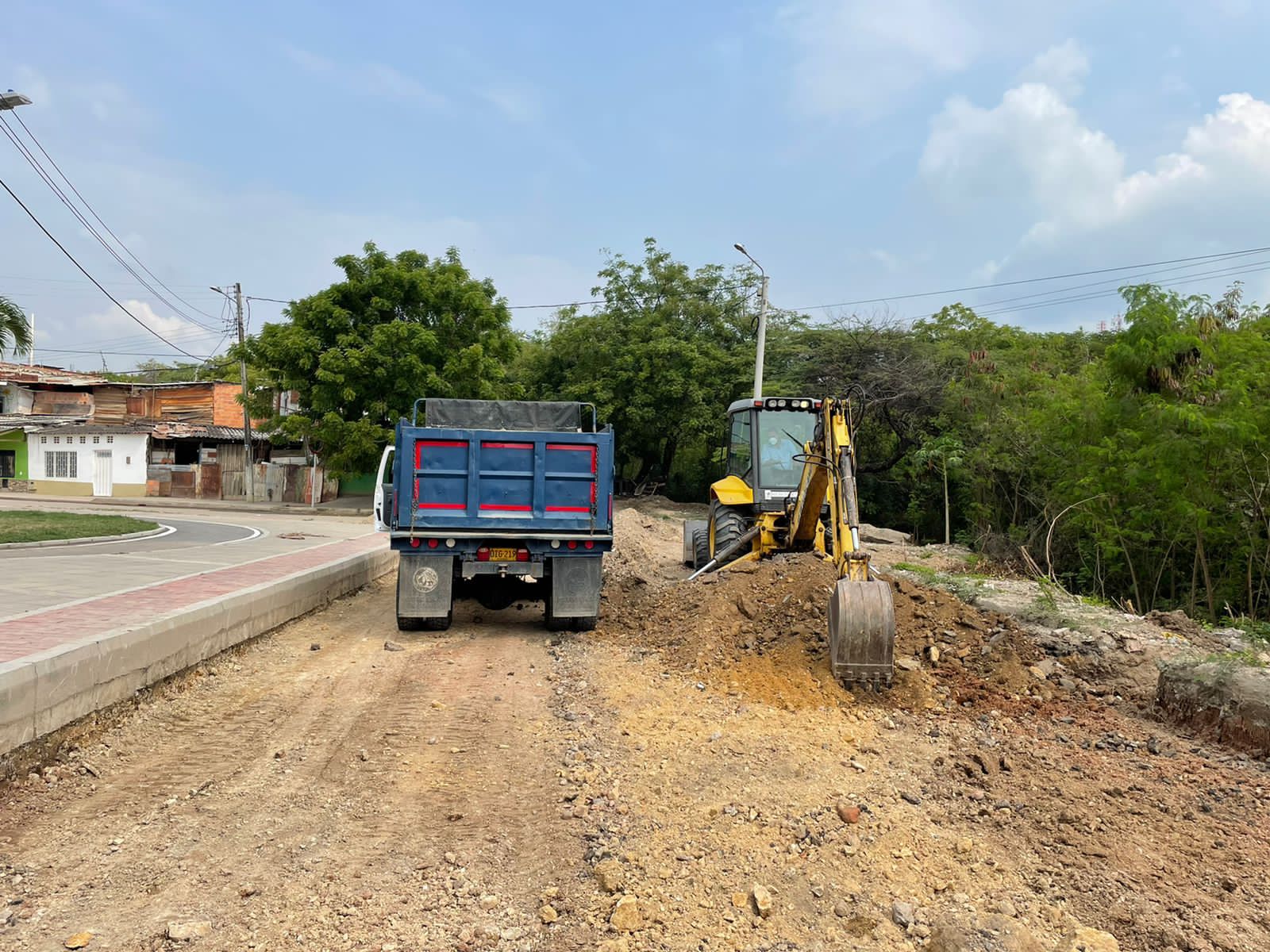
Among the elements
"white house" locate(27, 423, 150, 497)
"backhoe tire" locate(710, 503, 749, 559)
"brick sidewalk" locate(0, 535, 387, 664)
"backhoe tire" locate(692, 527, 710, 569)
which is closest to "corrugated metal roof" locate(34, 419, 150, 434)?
"white house" locate(27, 423, 150, 497)

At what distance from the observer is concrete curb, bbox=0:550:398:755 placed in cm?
523

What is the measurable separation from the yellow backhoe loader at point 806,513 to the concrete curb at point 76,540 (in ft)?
38.2

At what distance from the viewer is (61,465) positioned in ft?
126

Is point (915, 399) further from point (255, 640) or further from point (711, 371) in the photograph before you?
point (255, 640)

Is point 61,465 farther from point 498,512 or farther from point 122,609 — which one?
point 498,512

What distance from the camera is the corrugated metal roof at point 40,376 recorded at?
42.4 metres

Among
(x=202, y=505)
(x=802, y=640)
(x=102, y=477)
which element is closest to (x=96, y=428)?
(x=102, y=477)

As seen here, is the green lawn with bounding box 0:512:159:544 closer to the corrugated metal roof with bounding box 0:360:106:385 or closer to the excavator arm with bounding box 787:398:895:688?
the excavator arm with bounding box 787:398:895:688

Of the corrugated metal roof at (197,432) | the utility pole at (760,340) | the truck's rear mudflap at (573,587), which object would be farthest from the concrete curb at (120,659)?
the corrugated metal roof at (197,432)

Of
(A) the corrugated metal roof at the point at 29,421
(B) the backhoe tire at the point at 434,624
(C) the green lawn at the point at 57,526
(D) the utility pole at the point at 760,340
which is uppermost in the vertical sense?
(D) the utility pole at the point at 760,340

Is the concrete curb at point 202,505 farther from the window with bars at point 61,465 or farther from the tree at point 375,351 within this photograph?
the tree at point 375,351

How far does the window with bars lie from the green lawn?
17.7 meters

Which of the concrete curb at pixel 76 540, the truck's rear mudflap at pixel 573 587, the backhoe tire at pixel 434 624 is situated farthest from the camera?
the concrete curb at pixel 76 540

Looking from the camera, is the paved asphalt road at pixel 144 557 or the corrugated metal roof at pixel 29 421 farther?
the corrugated metal roof at pixel 29 421
